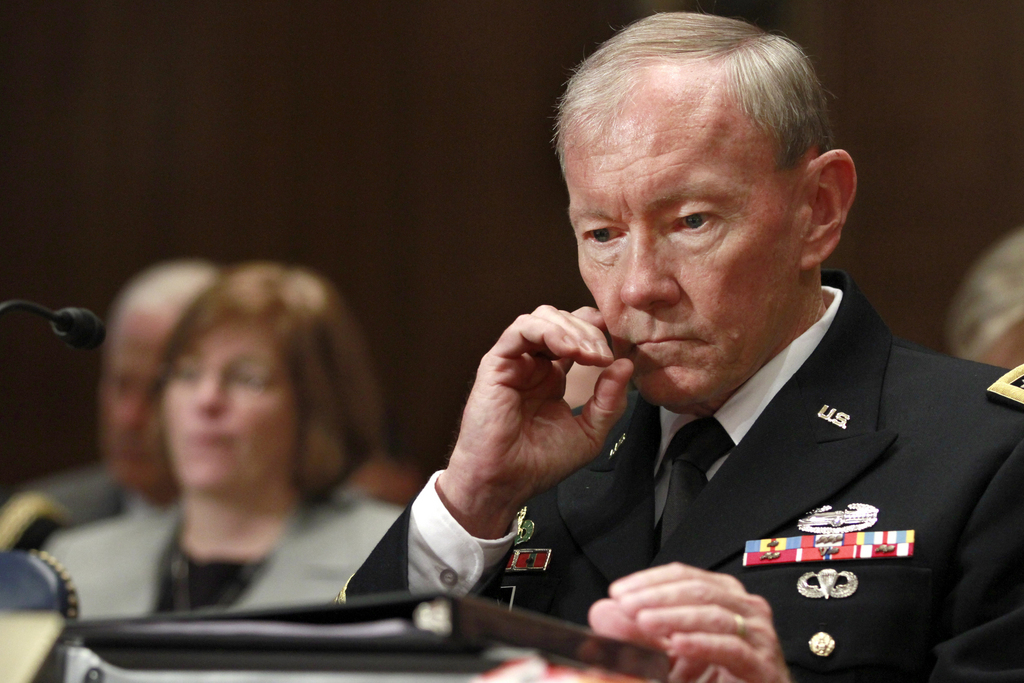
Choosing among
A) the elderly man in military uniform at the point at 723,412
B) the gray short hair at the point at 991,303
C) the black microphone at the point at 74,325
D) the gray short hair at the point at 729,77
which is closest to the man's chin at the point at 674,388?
the elderly man in military uniform at the point at 723,412

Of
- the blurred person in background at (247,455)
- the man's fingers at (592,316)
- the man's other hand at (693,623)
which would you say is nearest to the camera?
the man's other hand at (693,623)

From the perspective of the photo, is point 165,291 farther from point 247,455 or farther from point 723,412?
point 723,412

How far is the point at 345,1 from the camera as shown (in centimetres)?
518

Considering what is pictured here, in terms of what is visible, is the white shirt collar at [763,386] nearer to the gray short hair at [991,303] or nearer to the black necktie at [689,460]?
the black necktie at [689,460]

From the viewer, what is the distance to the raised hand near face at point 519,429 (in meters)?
1.56

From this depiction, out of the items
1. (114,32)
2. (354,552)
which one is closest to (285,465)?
(354,552)

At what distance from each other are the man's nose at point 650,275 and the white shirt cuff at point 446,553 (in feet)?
Answer: 1.19

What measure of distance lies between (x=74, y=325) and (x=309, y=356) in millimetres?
1667

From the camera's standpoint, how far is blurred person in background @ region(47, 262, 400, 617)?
3.19 m

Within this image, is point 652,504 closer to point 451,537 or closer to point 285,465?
point 451,537

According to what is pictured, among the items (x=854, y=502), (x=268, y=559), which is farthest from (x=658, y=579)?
(x=268, y=559)

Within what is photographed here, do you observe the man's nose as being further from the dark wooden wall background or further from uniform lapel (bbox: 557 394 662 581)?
the dark wooden wall background

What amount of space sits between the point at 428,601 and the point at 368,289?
4.37m

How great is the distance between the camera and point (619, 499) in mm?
1628
